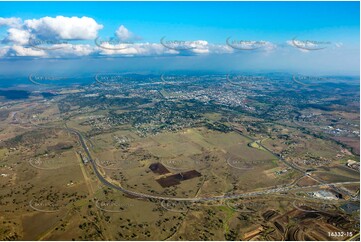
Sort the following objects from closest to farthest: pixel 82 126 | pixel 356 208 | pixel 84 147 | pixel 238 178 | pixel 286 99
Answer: pixel 356 208 < pixel 238 178 < pixel 84 147 < pixel 82 126 < pixel 286 99

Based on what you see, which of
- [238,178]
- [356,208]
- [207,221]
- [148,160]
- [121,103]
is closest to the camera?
[207,221]

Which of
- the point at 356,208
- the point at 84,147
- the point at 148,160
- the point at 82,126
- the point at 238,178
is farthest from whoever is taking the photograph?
the point at 82,126

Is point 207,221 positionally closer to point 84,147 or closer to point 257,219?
point 257,219

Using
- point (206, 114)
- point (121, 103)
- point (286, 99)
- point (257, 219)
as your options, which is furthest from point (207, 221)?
point (286, 99)

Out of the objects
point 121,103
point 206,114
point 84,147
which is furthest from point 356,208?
point 121,103

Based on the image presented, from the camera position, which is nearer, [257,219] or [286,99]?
[257,219]

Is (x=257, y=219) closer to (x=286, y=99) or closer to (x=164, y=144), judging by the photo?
(x=164, y=144)

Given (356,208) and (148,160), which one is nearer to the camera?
(356,208)

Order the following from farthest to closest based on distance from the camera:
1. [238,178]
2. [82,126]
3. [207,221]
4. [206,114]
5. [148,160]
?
[206,114], [82,126], [148,160], [238,178], [207,221]
